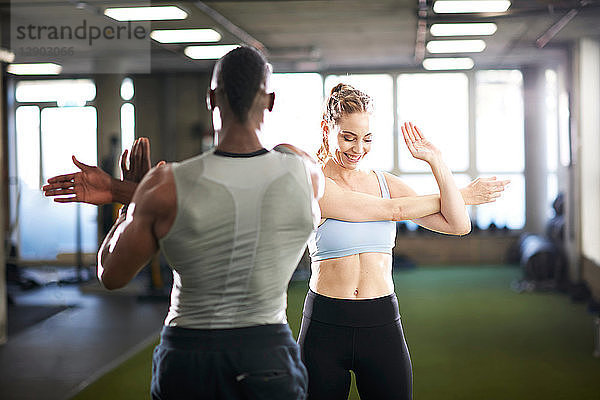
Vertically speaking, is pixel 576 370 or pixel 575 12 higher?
pixel 575 12

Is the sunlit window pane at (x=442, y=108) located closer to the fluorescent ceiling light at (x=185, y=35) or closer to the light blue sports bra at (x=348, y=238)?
the fluorescent ceiling light at (x=185, y=35)

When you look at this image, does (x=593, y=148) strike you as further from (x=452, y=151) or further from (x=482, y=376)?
(x=482, y=376)

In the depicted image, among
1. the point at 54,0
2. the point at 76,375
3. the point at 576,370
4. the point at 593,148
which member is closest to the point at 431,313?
the point at 576,370

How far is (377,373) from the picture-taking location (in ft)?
6.92

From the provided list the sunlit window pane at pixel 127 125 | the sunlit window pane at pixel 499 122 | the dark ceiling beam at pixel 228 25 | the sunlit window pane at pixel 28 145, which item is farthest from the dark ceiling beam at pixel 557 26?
the sunlit window pane at pixel 127 125

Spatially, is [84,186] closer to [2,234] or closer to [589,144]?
[2,234]

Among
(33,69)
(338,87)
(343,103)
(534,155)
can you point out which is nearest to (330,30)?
(33,69)

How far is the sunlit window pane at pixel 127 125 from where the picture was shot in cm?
870

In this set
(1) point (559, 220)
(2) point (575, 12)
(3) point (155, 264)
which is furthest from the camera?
(1) point (559, 220)

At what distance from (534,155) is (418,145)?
9.09 m

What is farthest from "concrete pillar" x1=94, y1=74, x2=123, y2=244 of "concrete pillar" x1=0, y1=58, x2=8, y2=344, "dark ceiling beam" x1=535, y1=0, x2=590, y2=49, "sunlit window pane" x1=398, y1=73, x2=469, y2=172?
"dark ceiling beam" x1=535, y1=0, x2=590, y2=49

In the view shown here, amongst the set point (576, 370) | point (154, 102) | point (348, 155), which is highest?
point (154, 102)

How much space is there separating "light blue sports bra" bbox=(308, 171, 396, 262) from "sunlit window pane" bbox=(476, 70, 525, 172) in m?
8.96

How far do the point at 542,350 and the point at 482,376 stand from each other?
38.3 inches
